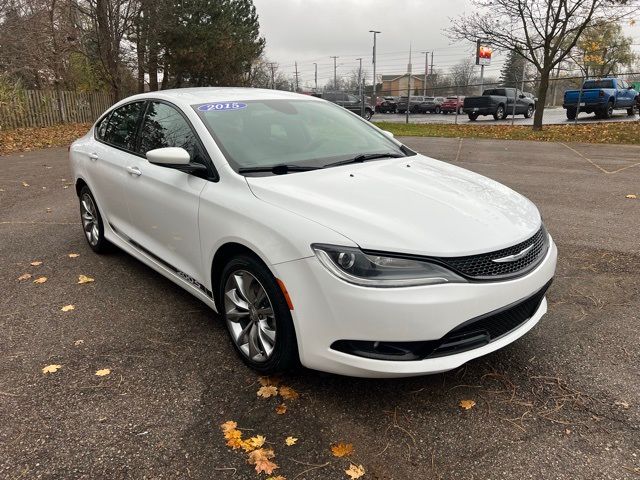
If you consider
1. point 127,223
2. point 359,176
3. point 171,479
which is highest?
point 359,176

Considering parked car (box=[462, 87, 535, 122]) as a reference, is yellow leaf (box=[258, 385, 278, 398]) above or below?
below

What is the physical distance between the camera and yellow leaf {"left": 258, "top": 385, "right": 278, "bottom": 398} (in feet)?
9.20

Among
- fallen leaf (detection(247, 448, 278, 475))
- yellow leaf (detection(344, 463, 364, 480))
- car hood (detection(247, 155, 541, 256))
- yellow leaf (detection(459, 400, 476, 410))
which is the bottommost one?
fallen leaf (detection(247, 448, 278, 475))

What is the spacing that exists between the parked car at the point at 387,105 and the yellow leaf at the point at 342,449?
4214cm

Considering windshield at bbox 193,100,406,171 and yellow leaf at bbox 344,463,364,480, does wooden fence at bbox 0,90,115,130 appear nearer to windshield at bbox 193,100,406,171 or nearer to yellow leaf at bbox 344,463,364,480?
windshield at bbox 193,100,406,171

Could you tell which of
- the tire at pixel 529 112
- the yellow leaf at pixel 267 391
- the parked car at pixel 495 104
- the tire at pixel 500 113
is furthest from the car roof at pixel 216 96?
the tire at pixel 529 112

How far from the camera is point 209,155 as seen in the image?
10.7 feet

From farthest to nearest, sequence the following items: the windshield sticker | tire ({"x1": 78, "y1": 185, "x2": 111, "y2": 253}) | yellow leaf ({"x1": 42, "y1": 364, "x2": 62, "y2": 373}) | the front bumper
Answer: tire ({"x1": 78, "y1": 185, "x2": 111, "y2": 253}) → the windshield sticker → yellow leaf ({"x1": 42, "y1": 364, "x2": 62, "y2": 373}) → the front bumper

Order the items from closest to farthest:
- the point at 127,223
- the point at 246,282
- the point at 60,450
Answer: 1. the point at 60,450
2. the point at 246,282
3. the point at 127,223

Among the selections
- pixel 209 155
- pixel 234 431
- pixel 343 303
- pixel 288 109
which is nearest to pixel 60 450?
pixel 234 431

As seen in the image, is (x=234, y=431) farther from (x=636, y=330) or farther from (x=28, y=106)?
(x=28, y=106)

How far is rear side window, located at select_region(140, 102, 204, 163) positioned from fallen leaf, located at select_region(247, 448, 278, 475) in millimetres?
1829

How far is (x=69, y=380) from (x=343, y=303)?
178 centimetres

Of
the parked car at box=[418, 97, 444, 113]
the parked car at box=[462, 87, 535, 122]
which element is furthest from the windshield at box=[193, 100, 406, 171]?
the parked car at box=[418, 97, 444, 113]
